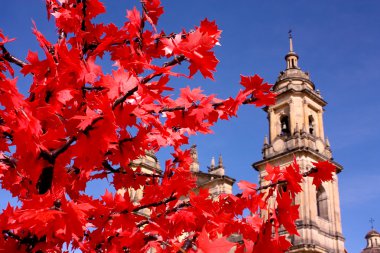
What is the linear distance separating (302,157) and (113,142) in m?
19.3

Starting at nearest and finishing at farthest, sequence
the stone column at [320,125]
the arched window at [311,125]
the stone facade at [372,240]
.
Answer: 1. the stone column at [320,125]
2. the arched window at [311,125]
3. the stone facade at [372,240]

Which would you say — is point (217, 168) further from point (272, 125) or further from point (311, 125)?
point (311, 125)

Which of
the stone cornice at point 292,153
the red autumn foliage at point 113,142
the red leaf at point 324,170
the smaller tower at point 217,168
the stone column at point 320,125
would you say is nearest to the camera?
the red autumn foliage at point 113,142

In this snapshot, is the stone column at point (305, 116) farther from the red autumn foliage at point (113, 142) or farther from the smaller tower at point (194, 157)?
the red autumn foliage at point (113, 142)

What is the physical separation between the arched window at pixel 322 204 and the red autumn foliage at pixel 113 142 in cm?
1921

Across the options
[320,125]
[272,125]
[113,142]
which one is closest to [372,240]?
[320,125]

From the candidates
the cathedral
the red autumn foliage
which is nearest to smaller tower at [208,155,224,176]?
the cathedral

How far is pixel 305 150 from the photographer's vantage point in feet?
68.8

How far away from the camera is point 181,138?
3910mm

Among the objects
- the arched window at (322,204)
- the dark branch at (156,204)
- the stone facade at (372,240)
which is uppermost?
the stone facade at (372,240)

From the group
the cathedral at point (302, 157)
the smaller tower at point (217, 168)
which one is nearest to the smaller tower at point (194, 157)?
the cathedral at point (302, 157)

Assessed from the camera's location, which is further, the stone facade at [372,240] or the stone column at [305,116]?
the stone facade at [372,240]

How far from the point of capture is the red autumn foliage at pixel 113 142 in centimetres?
227

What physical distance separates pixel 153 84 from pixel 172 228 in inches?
50.7
